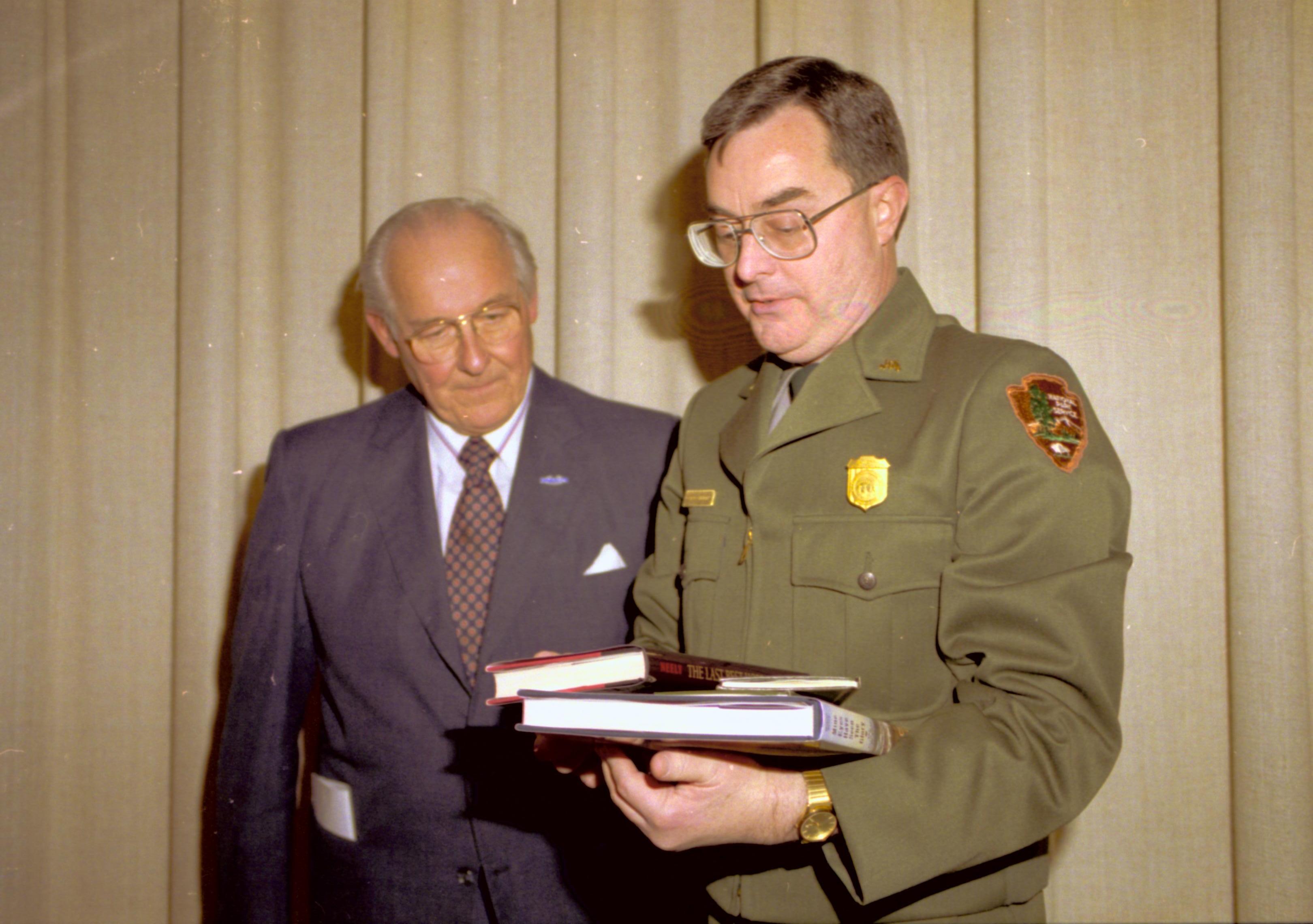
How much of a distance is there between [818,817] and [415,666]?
1042 mm

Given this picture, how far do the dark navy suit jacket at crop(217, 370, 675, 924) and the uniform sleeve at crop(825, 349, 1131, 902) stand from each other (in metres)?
0.86

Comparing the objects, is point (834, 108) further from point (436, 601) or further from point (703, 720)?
point (436, 601)

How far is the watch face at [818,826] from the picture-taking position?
Result: 1104 mm

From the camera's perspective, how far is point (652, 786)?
1106 mm

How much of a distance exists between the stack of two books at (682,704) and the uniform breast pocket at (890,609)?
0.50 ft

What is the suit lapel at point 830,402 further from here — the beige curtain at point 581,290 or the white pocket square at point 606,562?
the beige curtain at point 581,290

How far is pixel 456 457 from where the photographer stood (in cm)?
203

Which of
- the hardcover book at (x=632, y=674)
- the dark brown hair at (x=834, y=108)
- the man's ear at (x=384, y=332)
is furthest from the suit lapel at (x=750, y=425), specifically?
the man's ear at (x=384, y=332)

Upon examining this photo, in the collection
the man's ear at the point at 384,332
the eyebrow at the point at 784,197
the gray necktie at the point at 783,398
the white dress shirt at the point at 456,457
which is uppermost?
the eyebrow at the point at 784,197

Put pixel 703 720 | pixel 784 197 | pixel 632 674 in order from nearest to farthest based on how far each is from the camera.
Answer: pixel 703 720, pixel 632 674, pixel 784 197

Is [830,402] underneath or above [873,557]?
above

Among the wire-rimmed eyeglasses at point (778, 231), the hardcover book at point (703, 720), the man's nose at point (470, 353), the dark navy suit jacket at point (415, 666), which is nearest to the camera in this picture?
the hardcover book at point (703, 720)

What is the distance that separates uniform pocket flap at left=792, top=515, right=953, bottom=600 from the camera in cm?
129

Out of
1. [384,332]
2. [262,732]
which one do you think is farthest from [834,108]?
[262,732]
